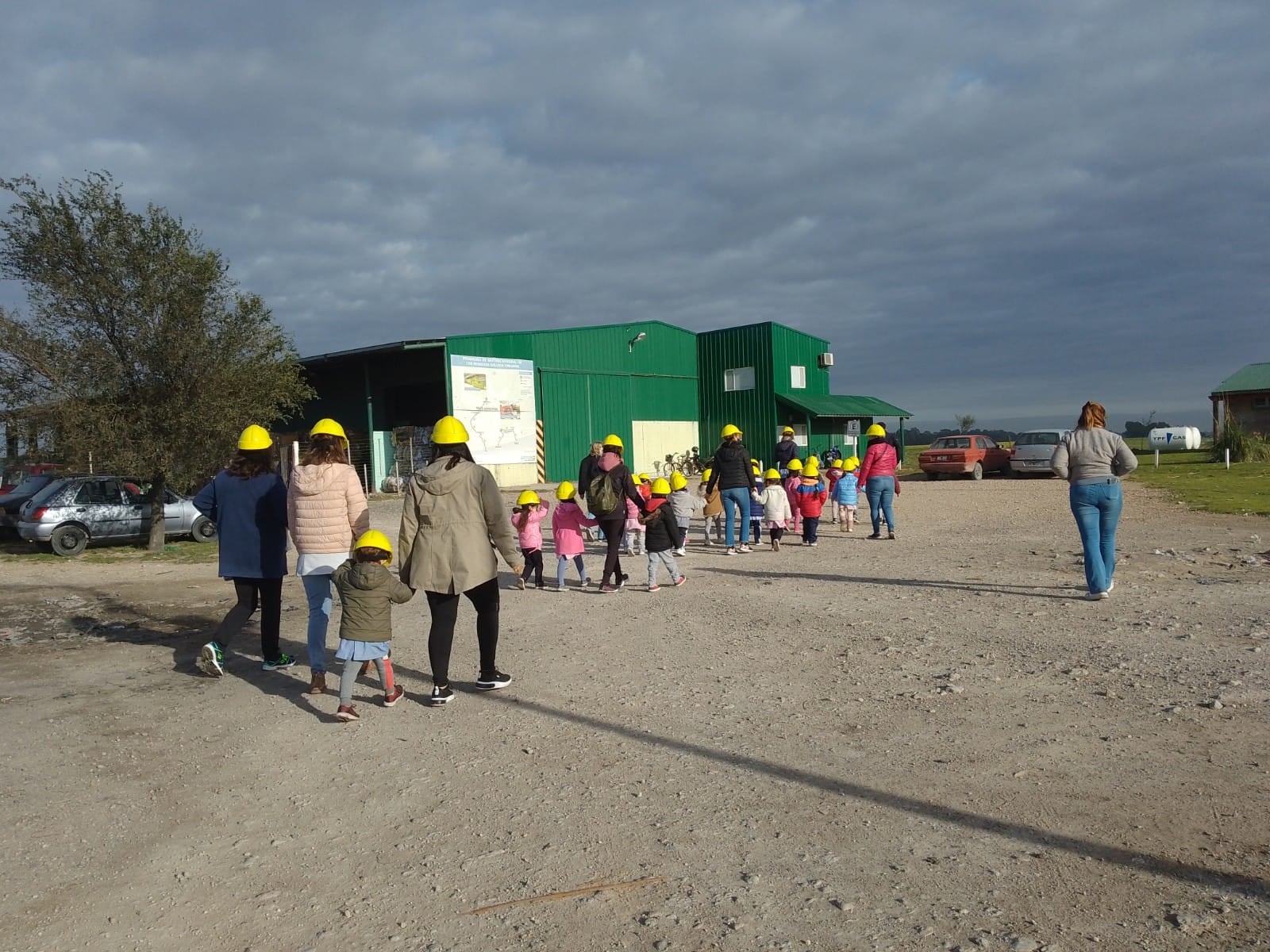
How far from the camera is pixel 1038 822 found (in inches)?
153

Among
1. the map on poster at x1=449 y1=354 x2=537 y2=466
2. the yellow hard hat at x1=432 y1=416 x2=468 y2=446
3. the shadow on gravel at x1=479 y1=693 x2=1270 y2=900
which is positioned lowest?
the shadow on gravel at x1=479 y1=693 x2=1270 y2=900

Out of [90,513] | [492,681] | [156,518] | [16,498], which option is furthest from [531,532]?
[16,498]

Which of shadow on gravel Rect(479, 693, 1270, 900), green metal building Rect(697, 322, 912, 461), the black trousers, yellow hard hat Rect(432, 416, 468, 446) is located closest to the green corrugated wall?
green metal building Rect(697, 322, 912, 461)

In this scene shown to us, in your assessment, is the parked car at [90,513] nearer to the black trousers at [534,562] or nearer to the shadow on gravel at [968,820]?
the black trousers at [534,562]

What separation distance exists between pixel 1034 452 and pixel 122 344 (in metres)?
25.9

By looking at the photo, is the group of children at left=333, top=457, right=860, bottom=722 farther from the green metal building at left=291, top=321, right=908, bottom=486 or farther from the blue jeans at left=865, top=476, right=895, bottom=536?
the green metal building at left=291, top=321, right=908, bottom=486

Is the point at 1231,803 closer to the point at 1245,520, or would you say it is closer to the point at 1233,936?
the point at 1233,936

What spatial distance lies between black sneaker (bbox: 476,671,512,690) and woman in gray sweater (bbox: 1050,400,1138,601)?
5.44 m

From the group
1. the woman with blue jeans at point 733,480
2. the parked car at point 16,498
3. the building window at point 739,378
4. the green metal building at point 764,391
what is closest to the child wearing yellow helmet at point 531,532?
the woman with blue jeans at point 733,480

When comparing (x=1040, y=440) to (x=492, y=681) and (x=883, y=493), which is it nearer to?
(x=883, y=493)

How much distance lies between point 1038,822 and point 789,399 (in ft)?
114

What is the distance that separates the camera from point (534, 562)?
37.3 feet

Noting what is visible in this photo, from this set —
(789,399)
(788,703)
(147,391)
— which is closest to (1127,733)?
(788,703)

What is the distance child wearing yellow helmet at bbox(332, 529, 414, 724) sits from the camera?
5.91 m
